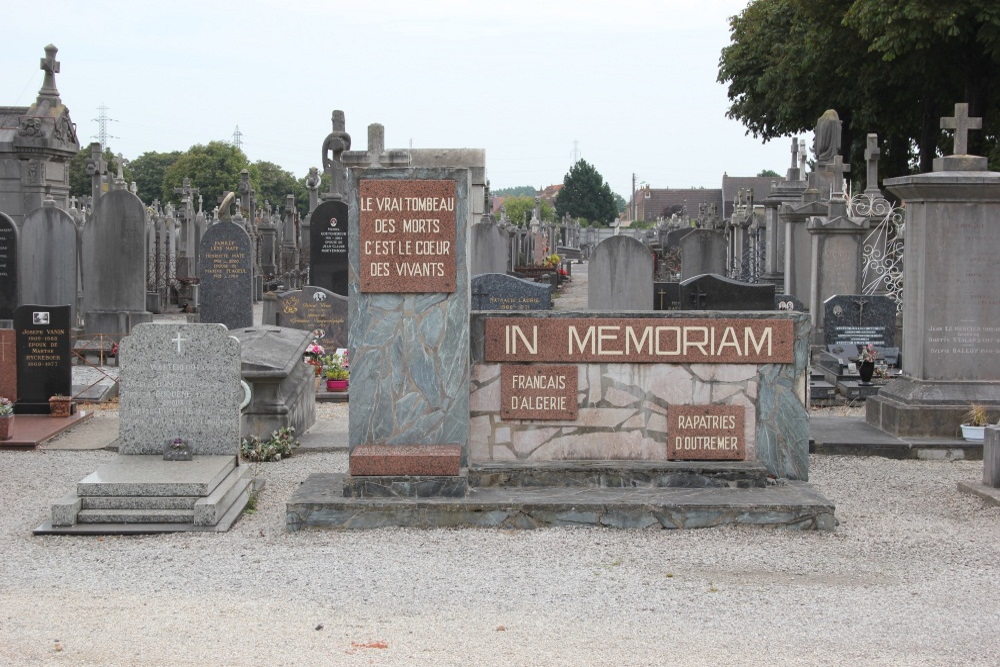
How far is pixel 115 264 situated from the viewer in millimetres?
18109

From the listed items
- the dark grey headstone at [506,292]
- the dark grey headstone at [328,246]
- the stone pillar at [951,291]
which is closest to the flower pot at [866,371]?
the stone pillar at [951,291]

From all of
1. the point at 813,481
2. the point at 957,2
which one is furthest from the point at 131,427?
the point at 957,2

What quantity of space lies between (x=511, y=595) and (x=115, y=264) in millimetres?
13327

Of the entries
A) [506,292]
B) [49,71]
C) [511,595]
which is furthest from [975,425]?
[49,71]

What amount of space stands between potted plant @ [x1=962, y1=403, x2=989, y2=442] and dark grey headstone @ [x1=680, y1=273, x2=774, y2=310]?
550 centimetres

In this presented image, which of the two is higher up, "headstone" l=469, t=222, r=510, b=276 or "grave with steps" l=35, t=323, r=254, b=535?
"headstone" l=469, t=222, r=510, b=276

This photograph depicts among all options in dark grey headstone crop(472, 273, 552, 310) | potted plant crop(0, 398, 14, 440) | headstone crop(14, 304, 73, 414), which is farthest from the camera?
dark grey headstone crop(472, 273, 552, 310)

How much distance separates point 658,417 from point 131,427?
3.88 m

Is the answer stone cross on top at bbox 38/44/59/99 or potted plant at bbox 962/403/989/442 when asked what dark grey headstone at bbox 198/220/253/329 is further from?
potted plant at bbox 962/403/989/442

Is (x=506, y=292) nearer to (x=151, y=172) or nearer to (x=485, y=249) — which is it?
(x=485, y=249)

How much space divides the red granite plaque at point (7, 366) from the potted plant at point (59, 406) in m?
0.42

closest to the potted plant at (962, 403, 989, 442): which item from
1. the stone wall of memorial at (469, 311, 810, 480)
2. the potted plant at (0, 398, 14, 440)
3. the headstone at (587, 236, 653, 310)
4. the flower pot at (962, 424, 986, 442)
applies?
the flower pot at (962, 424, 986, 442)

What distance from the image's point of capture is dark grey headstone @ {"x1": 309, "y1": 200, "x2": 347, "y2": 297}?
66.3ft

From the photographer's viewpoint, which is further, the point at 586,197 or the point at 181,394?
the point at 586,197
